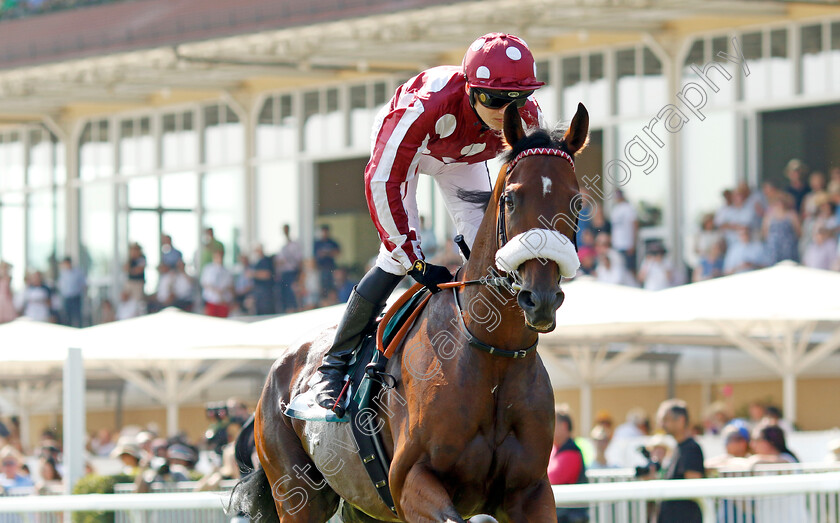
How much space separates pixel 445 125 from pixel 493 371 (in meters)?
0.88

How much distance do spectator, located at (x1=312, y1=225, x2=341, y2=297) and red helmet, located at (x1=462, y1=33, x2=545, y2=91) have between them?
454 inches

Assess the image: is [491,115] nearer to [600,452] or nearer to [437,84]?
[437,84]

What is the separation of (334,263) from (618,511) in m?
10.5

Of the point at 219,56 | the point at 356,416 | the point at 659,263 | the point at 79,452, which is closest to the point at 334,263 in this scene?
the point at 219,56

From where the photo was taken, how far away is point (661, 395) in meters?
14.8

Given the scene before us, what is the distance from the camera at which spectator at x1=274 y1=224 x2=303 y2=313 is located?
16734mm

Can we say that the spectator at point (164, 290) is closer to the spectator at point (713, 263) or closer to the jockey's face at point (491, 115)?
the spectator at point (713, 263)

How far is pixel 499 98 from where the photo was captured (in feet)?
15.2

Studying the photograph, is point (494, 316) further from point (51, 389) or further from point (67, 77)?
point (67, 77)

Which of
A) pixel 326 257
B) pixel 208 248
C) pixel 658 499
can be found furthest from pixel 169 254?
pixel 658 499

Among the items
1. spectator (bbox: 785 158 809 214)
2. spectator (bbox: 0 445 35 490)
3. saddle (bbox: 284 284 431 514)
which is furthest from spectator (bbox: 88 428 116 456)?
saddle (bbox: 284 284 431 514)

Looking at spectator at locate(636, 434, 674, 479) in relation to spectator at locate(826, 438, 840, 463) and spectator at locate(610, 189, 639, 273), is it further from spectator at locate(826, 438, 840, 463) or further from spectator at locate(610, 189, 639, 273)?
spectator at locate(610, 189, 639, 273)

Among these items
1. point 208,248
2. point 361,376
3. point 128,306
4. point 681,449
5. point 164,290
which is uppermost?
point 208,248

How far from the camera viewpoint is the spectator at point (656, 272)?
13438mm
